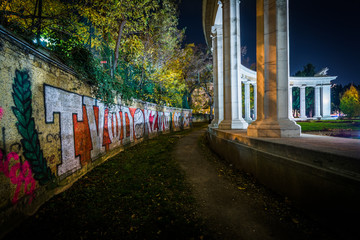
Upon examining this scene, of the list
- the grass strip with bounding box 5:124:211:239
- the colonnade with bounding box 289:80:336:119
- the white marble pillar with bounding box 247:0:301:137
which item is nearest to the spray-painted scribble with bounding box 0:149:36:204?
the grass strip with bounding box 5:124:211:239

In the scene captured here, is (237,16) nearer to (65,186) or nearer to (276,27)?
(276,27)

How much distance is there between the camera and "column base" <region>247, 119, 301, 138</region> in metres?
5.52

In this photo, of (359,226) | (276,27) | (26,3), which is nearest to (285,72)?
(276,27)

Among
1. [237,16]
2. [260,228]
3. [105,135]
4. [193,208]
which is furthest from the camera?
[237,16]

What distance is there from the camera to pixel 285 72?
5.76 metres

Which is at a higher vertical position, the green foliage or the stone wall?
the green foliage

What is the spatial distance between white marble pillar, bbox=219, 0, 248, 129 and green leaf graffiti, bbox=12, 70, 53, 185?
8719 millimetres

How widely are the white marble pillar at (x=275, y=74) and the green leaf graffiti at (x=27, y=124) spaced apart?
6633 mm

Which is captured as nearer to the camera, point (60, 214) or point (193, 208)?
point (60, 214)

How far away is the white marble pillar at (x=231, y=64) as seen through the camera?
9.27 meters

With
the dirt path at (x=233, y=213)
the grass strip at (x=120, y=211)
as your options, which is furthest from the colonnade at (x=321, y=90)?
the grass strip at (x=120, y=211)

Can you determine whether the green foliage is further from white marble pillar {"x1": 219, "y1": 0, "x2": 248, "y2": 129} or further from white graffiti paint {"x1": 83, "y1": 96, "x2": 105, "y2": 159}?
white marble pillar {"x1": 219, "y1": 0, "x2": 248, "y2": 129}

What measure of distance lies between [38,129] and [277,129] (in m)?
7.16

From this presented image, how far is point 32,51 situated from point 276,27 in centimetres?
748
